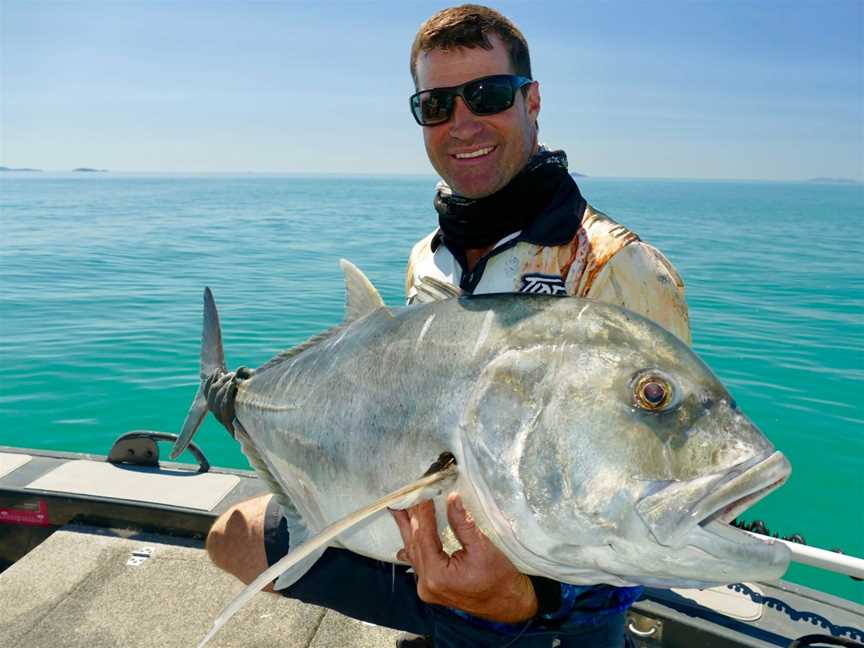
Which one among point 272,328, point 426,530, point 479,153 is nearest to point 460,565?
point 426,530

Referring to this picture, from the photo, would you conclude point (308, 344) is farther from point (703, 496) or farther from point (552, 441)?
point (703, 496)

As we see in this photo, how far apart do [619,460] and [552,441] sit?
0.58 feet

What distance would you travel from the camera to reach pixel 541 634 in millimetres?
2773

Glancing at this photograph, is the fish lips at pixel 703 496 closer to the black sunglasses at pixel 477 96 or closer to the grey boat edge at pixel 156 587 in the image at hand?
the black sunglasses at pixel 477 96

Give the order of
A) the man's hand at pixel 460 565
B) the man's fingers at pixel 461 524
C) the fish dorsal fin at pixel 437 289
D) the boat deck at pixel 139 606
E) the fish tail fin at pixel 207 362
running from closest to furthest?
the man's fingers at pixel 461 524 < the man's hand at pixel 460 565 < the fish dorsal fin at pixel 437 289 < the fish tail fin at pixel 207 362 < the boat deck at pixel 139 606

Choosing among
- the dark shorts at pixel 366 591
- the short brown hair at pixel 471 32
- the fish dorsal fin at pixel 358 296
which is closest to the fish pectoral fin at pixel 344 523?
the fish dorsal fin at pixel 358 296

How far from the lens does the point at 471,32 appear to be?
2988 mm

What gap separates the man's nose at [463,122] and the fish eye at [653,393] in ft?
5.57

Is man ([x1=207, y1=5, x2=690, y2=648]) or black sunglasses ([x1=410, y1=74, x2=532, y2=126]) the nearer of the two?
man ([x1=207, y1=5, x2=690, y2=648])

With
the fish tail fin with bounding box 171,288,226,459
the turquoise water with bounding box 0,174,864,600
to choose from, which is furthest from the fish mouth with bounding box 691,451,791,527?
Result: the turquoise water with bounding box 0,174,864,600

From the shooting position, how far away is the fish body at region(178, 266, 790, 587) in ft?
5.34

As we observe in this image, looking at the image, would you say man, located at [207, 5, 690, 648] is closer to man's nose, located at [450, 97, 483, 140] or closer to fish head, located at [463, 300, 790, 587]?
man's nose, located at [450, 97, 483, 140]

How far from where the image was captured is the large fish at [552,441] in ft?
5.34

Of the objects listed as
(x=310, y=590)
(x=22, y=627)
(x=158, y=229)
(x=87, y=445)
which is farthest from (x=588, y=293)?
(x=158, y=229)
